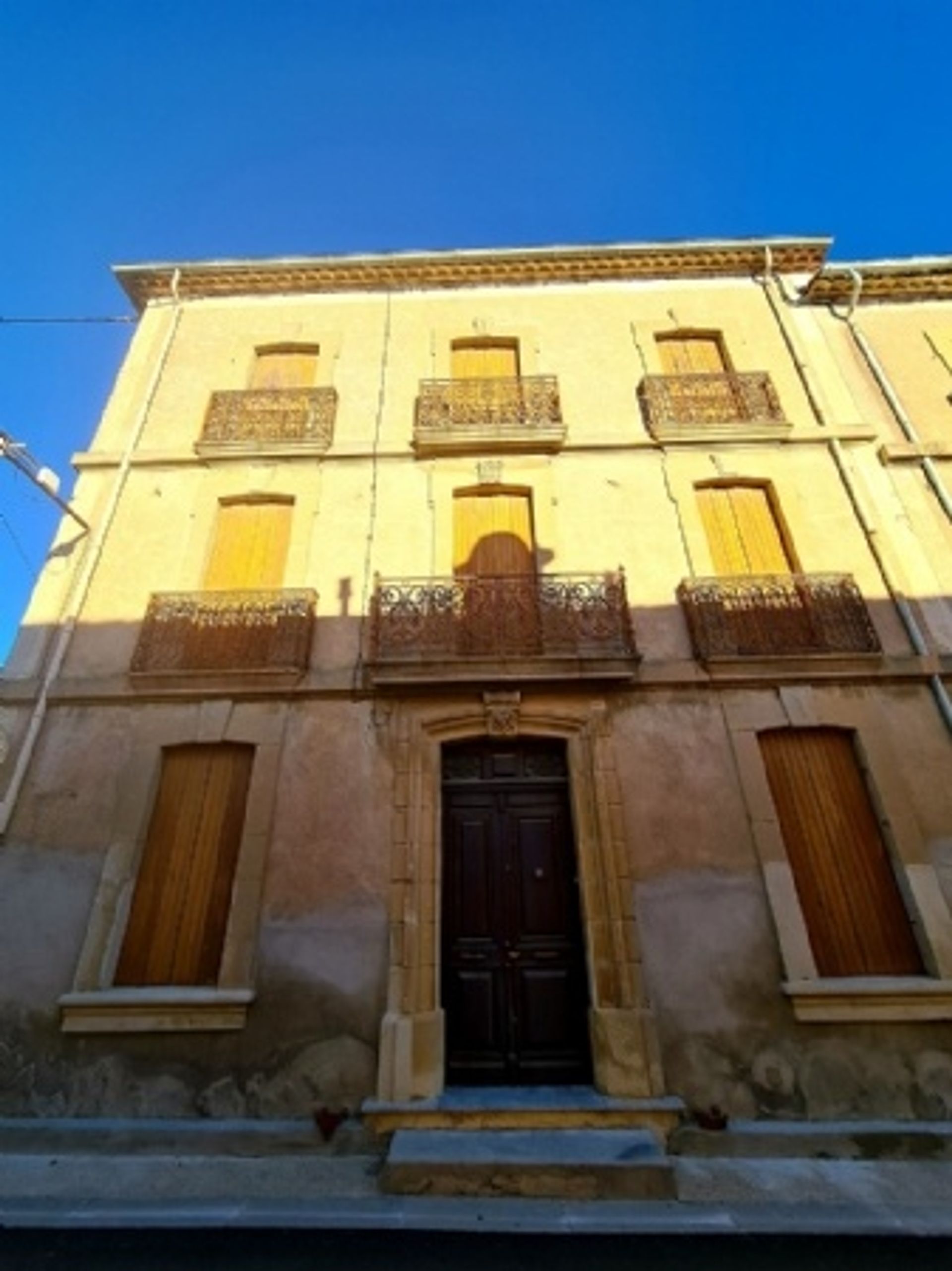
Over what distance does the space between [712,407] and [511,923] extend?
7589 millimetres

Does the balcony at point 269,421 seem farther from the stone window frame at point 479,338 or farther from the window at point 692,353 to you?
the window at point 692,353

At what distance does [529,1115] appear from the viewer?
16.5ft

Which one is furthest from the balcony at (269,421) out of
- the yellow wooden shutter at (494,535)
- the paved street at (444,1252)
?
the paved street at (444,1252)

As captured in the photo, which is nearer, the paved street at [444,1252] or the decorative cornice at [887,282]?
the paved street at [444,1252]

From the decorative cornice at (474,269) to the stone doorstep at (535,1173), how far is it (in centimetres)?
1206

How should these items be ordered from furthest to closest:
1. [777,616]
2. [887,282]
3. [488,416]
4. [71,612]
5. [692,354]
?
[887,282] → [692,354] → [488,416] → [71,612] → [777,616]

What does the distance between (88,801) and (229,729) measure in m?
1.58

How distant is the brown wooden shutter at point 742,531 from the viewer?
802cm

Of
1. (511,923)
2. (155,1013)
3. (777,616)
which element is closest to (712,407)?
(777,616)

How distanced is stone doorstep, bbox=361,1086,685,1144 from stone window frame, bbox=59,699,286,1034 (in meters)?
1.56

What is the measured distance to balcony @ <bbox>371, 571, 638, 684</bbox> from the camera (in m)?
6.93

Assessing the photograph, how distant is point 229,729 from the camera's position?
22.7 ft

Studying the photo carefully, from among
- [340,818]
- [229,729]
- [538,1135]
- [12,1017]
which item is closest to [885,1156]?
[538,1135]

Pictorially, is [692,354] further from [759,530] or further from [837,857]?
[837,857]
